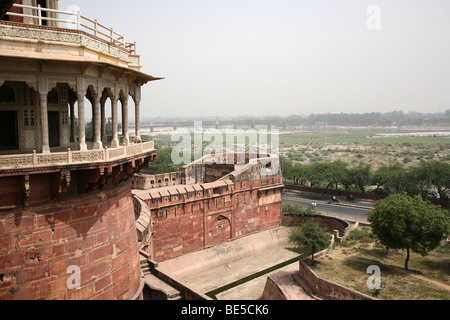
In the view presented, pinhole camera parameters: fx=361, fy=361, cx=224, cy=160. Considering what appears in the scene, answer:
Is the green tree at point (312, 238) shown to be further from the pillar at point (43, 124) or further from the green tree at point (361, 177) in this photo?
the green tree at point (361, 177)

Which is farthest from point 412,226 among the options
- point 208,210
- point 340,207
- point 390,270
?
point 340,207

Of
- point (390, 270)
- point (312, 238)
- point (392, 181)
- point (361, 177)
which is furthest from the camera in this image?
point (361, 177)

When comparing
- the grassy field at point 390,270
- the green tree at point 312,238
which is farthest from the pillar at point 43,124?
the green tree at point 312,238

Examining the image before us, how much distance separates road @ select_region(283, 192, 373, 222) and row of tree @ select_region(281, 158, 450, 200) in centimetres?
450

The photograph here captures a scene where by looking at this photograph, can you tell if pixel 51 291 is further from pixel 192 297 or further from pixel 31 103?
pixel 192 297

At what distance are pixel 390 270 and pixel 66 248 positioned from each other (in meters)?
20.8

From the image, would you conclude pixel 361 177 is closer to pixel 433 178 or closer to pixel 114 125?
pixel 433 178

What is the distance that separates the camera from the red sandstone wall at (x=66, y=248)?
30.1 ft

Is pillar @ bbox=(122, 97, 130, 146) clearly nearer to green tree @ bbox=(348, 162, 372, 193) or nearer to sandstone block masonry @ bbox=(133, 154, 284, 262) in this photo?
sandstone block masonry @ bbox=(133, 154, 284, 262)

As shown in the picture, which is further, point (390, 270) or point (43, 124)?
point (390, 270)

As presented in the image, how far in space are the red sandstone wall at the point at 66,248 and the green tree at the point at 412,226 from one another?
18.8 m

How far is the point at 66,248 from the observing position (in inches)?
393

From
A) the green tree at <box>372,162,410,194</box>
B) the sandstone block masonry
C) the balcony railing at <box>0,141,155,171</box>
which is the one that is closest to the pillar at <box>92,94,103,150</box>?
the balcony railing at <box>0,141,155,171</box>

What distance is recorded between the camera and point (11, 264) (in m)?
9.16
